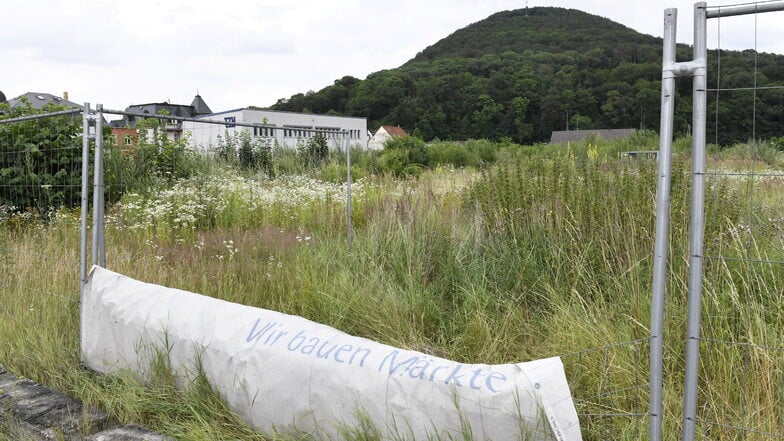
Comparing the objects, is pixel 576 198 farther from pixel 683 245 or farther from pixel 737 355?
pixel 737 355

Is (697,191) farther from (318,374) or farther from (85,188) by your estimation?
(85,188)

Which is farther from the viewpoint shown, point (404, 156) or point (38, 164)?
point (404, 156)

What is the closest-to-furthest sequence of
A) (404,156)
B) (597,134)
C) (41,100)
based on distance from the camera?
(404,156) → (597,134) → (41,100)

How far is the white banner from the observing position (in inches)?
98.2

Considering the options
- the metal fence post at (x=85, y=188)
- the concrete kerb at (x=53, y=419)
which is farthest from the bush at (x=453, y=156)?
the concrete kerb at (x=53, y=419)

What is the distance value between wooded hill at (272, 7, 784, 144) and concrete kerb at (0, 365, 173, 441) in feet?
118

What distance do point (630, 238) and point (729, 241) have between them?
0.69 m

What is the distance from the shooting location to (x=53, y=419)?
3561 mm

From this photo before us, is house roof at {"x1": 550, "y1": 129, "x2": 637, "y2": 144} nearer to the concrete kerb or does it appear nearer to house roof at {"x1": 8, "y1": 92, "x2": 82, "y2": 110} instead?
house roof at {"x1": 8, "y1": 92, "x2": 82, "y2": 110}

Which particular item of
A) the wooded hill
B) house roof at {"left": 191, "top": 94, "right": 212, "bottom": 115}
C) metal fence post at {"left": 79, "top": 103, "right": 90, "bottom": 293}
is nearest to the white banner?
metal fence post at {"left": 79, "top": 103, "right": 90, "bottom": 293}

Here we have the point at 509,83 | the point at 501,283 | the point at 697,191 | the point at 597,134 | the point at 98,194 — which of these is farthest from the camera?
the point at 509,83

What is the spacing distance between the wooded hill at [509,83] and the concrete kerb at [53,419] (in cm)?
3590

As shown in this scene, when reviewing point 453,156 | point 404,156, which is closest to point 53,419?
point 404,156

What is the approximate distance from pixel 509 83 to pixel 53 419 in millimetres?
72386
